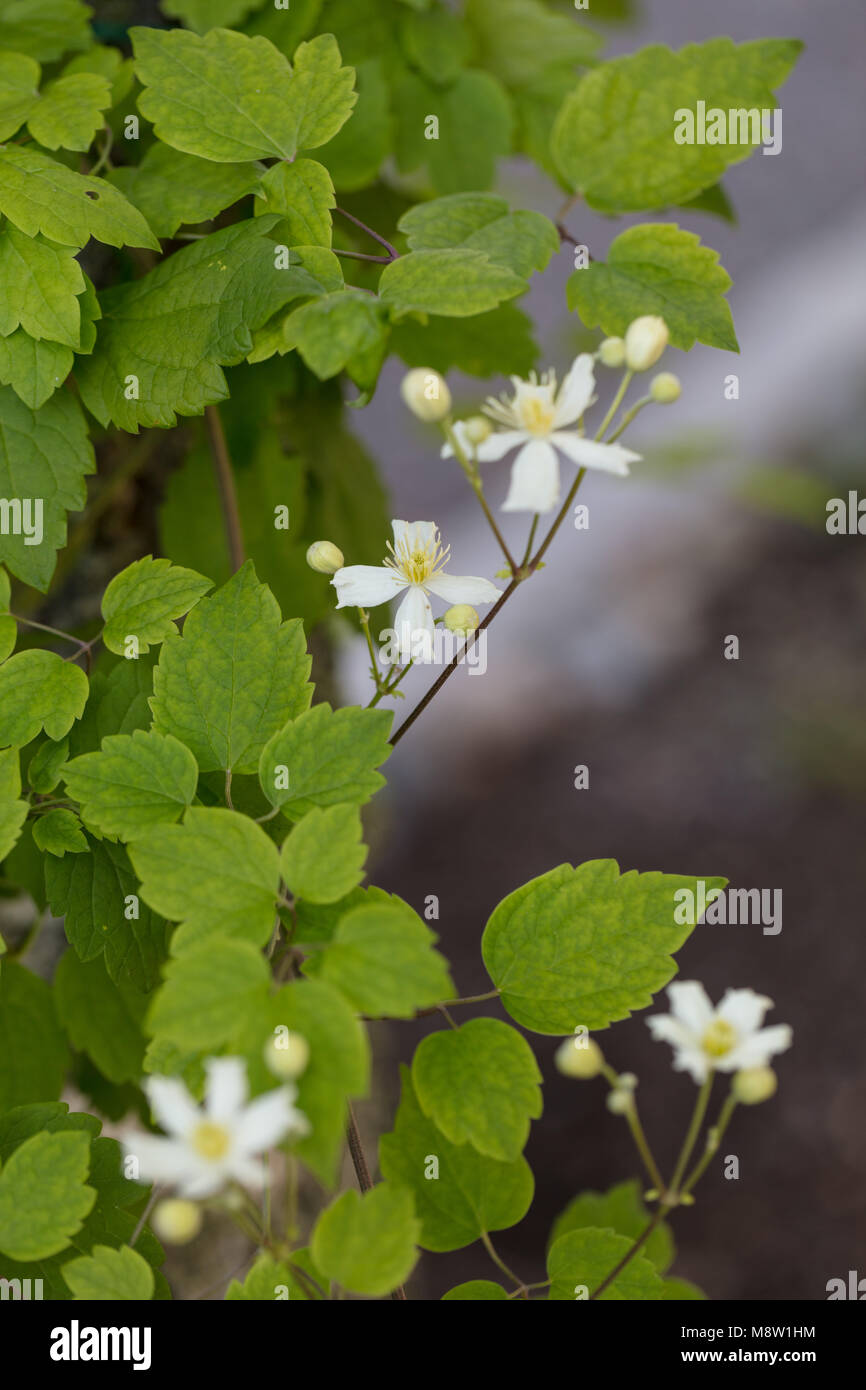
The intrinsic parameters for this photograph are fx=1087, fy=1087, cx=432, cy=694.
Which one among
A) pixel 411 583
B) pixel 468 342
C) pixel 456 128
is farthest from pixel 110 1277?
pixel 456 128

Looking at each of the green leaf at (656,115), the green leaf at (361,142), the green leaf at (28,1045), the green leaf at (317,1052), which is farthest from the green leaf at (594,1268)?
the green leaf at (361,142)

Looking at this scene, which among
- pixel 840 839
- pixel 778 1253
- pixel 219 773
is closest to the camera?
pixel 219 773

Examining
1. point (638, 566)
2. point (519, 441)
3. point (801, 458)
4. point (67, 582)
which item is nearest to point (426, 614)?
point (519, 441)

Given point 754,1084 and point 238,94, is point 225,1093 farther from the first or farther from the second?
point 238,94

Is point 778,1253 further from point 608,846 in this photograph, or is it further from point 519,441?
point 519,441

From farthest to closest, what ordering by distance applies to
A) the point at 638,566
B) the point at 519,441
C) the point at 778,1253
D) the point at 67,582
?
the point at 638,566
the point at 778,1253
the point at 67,582
the point at 519,441

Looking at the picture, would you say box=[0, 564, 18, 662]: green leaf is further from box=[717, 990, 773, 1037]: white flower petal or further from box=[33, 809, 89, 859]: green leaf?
box=[717, 990, 773, 1037]: white flower petal

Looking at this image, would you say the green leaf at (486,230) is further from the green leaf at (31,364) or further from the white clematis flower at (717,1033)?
the white clematis flower at (717,1033)

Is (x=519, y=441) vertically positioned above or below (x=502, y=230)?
below

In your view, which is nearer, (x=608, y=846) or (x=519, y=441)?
(x=519, y=441)
